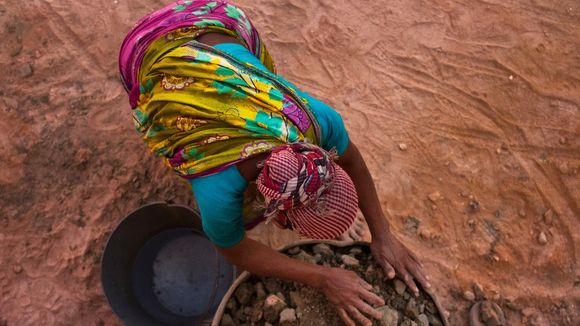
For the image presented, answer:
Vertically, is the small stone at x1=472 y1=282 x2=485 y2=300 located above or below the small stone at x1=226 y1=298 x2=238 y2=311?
below

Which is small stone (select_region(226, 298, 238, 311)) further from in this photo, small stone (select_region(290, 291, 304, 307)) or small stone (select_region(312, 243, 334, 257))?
small stone (select_region(312, 243, 334, 257))

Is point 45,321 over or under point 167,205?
under

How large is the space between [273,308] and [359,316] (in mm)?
263

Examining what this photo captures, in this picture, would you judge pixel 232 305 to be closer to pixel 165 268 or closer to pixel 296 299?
pixel 296 299

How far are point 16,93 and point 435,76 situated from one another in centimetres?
260

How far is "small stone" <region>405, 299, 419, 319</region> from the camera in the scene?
4.36ft

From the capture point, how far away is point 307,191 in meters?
1.07

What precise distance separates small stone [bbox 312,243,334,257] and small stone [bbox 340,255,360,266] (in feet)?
0.15

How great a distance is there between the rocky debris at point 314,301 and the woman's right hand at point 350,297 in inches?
2.0

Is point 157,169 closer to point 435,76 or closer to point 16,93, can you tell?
point 16,93

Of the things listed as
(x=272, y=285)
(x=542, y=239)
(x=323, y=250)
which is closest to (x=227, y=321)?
(x=272, y=285)

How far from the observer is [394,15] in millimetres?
2951

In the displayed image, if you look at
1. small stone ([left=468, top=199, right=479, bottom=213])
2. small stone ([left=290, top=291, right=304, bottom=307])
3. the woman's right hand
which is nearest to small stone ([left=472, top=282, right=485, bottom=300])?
small stone ([left=468, top=199, right=479, bottom=213])

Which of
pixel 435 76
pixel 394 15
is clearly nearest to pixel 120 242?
pixel 435 76
